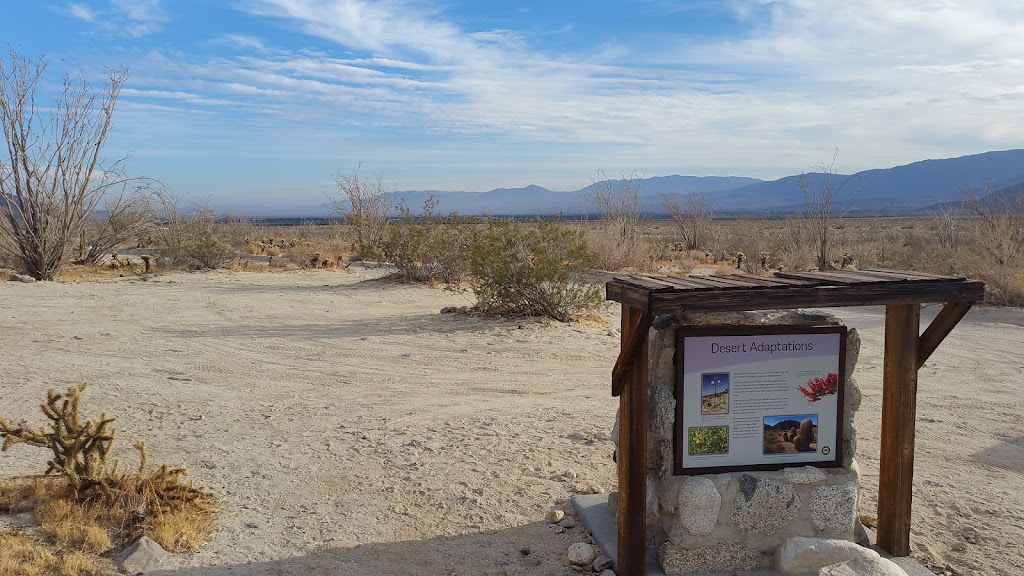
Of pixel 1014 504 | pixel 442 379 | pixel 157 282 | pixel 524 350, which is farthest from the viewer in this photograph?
pixel 157 282

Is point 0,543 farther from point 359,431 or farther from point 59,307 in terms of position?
point 59,307

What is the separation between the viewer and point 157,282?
59.4ft

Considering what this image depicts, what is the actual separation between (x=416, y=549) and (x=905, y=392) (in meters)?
2.81

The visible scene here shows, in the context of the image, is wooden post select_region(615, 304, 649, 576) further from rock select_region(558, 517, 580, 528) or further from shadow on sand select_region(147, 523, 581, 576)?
rock select_region(558, 517, 580, 528)

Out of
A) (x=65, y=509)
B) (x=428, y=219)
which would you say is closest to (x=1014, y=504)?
(x=65, y=509)

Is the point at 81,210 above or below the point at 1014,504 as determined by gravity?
above

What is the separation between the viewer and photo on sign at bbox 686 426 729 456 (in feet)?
12.7

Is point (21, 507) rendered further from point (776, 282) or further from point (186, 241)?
point (186, 241)

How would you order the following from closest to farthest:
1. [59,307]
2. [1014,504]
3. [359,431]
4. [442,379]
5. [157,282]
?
[1014,504] < [359,431] < [442,379] < [59,307] < [157,282]

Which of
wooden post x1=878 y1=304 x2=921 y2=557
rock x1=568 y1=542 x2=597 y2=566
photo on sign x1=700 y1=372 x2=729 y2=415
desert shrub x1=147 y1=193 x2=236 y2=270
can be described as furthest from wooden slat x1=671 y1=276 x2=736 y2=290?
desert shrub x1=147 y1=193 x2=236 y2=270

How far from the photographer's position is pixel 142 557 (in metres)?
3.93

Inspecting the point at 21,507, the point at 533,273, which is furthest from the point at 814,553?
the point at 533,273

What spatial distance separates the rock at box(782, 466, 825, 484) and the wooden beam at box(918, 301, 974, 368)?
30.8 inches

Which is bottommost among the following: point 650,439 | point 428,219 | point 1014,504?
point 1014,504
